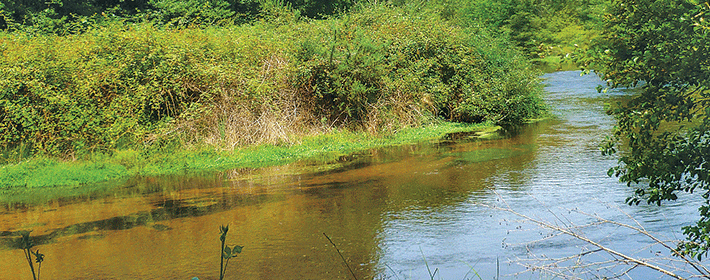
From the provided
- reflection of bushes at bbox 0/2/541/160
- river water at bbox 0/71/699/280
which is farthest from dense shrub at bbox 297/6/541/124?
river water at bbox 0/71/699/280

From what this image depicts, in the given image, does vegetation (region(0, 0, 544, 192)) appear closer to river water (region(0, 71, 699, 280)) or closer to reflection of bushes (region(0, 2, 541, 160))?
reflection of bushes (region(0, 2, 541, 160))

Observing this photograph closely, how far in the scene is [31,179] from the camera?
13.5m

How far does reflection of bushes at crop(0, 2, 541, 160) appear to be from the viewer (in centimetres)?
1491

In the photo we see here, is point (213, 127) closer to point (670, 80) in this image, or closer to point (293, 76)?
point (293, 76)

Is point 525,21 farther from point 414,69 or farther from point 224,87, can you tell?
point 224,87

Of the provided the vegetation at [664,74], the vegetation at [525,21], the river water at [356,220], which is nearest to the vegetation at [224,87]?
the river water at [356,220]

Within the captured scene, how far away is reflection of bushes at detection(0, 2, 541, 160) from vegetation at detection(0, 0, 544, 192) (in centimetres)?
3

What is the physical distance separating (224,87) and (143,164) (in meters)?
2.86

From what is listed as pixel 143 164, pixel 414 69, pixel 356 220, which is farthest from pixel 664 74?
pixel 414 69

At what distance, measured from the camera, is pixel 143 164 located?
14586 millimetres

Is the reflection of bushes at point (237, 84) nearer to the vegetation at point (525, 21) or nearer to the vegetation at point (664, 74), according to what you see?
the vegetation at point (664, 74)

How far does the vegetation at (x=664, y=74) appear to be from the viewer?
4.61 meters


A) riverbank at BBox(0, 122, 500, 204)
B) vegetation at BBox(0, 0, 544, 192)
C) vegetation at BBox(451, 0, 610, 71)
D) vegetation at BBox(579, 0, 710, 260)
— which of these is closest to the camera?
vegetation at BBox(579, 0, 710, 260)

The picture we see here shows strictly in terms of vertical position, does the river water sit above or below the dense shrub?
below
